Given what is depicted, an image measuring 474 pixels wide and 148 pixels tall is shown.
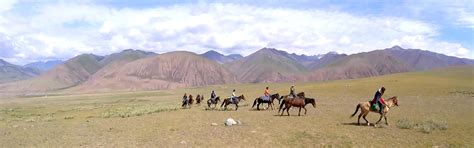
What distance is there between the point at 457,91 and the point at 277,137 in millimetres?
37700

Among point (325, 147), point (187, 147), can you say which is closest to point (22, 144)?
point (187, 147)

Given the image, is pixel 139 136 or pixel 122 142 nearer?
pixel 122 142

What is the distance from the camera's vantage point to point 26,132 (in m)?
25.1

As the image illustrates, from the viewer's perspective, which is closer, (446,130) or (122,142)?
(122,142)

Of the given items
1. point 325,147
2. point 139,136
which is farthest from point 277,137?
point 139,136

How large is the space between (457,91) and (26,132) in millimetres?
43795

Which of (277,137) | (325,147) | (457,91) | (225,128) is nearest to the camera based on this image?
(325,147)

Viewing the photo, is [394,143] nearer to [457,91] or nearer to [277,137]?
[277,137]

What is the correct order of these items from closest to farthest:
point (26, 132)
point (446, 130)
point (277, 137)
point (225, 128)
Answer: point (277, 137) → point (446, 130) → point (225, 128) → point (26, 132)

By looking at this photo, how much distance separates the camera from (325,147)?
1728 centimetres

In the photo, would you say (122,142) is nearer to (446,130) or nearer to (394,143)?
(394,143)

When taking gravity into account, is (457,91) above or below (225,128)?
above

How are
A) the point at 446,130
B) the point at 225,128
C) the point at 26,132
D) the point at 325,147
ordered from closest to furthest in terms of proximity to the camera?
the point at 325,147
the point at 446,130
the point at 225,128
the point at 26,132

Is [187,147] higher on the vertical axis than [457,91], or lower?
lower
